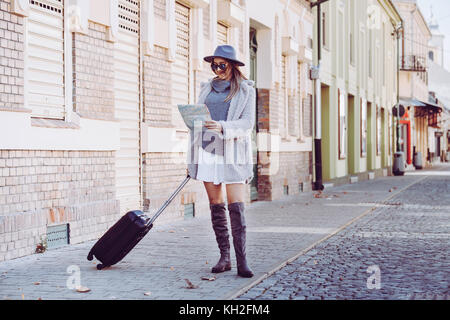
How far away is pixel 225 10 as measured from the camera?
1402 cm

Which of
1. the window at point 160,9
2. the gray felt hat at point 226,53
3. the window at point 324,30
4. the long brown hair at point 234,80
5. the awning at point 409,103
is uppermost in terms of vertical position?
the window at point 324,30

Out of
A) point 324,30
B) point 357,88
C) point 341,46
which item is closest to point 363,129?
point 357,88

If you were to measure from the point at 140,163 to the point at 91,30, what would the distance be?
2277 millimetres

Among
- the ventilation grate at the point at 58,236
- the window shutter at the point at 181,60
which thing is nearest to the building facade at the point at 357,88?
the window shutter at the point at 181,60

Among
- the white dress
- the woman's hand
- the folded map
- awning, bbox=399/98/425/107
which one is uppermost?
awning, bbox=399/98/425/107

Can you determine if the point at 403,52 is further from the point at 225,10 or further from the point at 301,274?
the point at 301,274

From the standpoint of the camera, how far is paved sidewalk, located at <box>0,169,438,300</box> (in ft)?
19.2

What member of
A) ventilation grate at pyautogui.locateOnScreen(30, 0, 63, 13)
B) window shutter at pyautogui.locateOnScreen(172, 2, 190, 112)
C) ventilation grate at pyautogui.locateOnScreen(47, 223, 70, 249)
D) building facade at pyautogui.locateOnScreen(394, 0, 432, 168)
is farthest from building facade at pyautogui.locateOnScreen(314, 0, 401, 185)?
ventilation grate at pyautogui.locateOnScreen(47, 223, 70, 249)

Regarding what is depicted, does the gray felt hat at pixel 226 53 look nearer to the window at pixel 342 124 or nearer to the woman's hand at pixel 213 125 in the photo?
the woman's hand at pixel 213 125

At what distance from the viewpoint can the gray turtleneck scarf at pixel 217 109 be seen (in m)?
6.63

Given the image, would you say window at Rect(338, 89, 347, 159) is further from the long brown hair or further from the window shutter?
the long brown hair

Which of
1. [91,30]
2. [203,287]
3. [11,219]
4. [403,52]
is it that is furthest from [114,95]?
[403,52]

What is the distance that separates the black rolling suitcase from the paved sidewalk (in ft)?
0.45

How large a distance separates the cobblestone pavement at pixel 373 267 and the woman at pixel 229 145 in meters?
0.65
